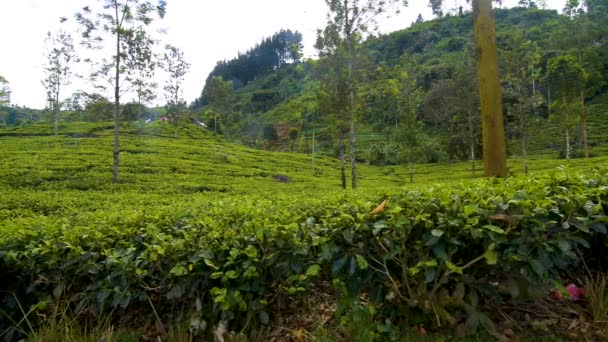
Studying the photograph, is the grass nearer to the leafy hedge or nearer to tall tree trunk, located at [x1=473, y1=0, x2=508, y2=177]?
the leafy hedge

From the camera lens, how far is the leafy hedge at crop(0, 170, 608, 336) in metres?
1.95

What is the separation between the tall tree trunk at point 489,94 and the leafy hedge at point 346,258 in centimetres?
344

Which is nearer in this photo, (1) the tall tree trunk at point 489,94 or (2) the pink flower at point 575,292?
(2) the pink flower at point 575,292


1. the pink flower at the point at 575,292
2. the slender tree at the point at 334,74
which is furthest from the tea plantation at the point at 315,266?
the slender tree at the point at 334,74

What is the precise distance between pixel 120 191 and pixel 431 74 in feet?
174

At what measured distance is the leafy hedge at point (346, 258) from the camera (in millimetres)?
1945

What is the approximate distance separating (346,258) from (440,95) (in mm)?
46211

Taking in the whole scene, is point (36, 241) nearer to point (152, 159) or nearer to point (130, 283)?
point (130, 283)

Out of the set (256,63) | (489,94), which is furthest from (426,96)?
A: (256,63)

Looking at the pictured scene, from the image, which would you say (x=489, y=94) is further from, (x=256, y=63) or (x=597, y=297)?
(x=256, y=63)

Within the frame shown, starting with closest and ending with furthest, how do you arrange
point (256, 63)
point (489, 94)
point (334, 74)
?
point (489, 94), point (334, 74), point (256, 63)

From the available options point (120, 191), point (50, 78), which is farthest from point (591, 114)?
point (50, 78)

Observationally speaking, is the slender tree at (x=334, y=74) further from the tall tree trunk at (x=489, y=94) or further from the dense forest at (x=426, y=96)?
the tall tree trunk at (x=489, y=94)

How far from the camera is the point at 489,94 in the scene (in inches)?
236
